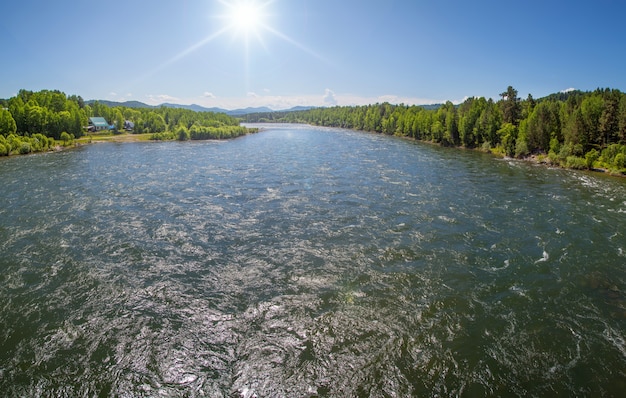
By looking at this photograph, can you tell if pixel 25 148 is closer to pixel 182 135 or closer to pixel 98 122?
pixel 182 135

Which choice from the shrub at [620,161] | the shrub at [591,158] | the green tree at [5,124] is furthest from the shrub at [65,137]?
the shrub at [620,161]

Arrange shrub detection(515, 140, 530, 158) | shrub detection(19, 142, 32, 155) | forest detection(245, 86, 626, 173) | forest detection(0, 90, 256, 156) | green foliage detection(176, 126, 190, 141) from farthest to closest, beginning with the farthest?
green foliage detection(176, 126, 190, 141) < forest detection(0, 90, 256, 156) < shrub detection(515, 140, 530, 158) < shrub detection(19, 142, 32, 155) < forest detection(245, 86, 626, 173)

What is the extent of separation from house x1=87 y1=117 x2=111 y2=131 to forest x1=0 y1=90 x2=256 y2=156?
143 inches

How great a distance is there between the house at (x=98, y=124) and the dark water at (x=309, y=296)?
334 ft

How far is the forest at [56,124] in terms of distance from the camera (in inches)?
2685

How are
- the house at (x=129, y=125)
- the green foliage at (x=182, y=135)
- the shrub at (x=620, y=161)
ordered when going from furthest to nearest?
1. the house at (x=129, y=125)
2. the green foliage at (x=182, y=135)
3. the shrub at (x=620, y=161)

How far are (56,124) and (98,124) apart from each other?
34.8m

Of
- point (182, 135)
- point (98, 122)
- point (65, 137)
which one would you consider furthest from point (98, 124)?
point (65, 137)

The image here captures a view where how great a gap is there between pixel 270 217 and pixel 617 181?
4934cm

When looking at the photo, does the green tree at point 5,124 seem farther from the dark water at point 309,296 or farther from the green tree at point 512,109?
the green tree at point 512,109

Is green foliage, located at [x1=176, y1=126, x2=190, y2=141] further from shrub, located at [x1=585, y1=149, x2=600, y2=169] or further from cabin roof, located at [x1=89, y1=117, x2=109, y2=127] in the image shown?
shrub, located at [x1=585, y1=149, x2=600, y2=169]

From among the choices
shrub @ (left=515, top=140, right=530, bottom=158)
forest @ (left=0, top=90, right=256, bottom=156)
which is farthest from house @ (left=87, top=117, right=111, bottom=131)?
shrub @ (left=515, top=140, right=530, bottom=158)

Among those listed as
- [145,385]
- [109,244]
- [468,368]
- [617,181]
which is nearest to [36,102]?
[109,244]

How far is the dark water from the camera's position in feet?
37.3
